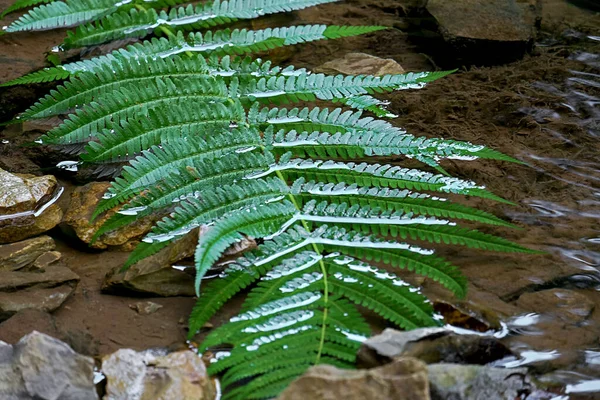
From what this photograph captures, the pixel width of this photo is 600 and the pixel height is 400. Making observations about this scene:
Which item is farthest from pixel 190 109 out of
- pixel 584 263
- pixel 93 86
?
pixel 584 263

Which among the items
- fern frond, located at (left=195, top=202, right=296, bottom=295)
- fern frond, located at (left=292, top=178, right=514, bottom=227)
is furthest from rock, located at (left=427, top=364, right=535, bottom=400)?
fern frond, located at (left=195, top=202, right=296, bottom=295)

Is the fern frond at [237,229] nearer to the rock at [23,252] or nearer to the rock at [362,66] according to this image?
the rock at [23,252]

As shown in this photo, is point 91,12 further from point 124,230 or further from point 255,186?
point 255,186

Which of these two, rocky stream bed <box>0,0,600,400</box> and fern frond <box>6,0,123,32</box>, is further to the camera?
fern frond <box>6,0,123,32</box>

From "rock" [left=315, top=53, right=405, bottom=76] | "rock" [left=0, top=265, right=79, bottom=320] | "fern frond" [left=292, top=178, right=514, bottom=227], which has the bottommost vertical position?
"rock" [left=0, top=265, right=79, bottom=320]

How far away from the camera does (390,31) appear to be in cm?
451

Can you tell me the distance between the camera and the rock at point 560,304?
8.10ft

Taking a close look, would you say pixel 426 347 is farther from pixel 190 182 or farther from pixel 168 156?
pixel 168 156

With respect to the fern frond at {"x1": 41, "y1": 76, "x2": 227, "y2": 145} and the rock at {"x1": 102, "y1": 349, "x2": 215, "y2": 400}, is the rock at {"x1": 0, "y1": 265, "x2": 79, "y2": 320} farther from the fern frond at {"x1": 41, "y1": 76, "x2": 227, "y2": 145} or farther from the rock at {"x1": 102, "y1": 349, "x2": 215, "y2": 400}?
the fern frond at {"x1": 41, "y1": 76, "x2": 227, "y2": 145}

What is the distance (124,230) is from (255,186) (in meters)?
0.65

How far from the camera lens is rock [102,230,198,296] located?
2646mm

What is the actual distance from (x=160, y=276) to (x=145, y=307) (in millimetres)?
138

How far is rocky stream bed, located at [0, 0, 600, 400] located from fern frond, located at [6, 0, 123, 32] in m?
0.27

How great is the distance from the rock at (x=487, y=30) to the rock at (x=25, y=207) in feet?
7.52
